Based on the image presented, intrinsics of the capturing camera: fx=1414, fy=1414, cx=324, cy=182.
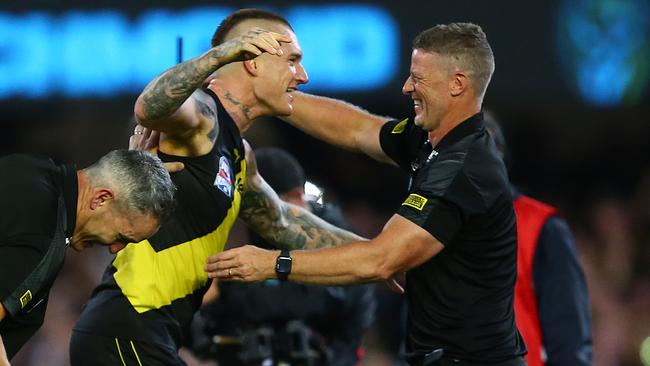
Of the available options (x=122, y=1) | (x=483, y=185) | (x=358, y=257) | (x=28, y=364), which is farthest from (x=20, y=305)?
(x=28, y=364)

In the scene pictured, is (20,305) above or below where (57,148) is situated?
above

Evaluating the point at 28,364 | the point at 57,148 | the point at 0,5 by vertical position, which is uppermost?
the point at 0,5

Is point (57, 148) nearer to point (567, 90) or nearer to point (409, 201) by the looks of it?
point (567, 90)

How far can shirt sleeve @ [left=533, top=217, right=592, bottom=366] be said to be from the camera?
684 centimetres

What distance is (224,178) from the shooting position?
553cm

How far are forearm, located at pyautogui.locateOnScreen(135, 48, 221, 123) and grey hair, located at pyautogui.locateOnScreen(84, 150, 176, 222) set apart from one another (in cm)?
17

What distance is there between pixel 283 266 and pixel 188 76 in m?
0.83

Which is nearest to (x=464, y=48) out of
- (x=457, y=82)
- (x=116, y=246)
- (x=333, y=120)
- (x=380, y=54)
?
(x=457, y=82)

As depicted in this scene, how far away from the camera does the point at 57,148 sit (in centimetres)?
1123

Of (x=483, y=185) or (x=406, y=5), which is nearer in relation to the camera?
(x=483, y=185)

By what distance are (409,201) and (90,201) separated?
1250 mm

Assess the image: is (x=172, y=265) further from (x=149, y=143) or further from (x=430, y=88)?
(x=430, y=88)

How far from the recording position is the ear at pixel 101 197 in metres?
4.96

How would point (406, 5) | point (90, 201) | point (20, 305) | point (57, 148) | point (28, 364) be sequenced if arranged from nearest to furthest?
point (20, 305), point (90, 201), point (406, 5), point (28, 364), point (57, 148)
